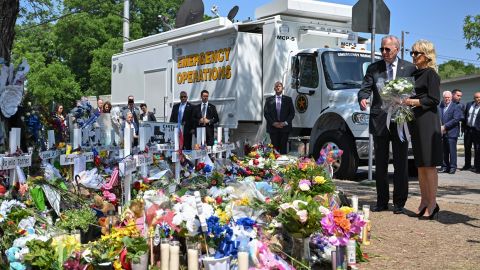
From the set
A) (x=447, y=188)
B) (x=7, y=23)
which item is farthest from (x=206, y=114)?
(x=7, y=23)

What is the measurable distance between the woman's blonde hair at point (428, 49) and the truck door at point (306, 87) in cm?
515

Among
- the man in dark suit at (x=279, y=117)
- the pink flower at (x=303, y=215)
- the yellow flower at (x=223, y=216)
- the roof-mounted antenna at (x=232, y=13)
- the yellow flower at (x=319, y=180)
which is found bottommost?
the yellow flower at (x=223, y=216)

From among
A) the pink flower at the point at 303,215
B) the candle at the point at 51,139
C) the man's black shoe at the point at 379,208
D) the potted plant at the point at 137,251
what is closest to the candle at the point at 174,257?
the potted plant at the point at 137,251

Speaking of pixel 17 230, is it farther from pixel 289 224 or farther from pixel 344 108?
pixel 344 108

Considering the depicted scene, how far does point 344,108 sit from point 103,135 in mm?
4700

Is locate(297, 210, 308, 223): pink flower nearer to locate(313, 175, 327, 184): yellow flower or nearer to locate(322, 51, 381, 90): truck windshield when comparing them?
locate(313, 175, 327, 184): yellow flower

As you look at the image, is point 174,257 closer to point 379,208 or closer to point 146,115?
point 379,208

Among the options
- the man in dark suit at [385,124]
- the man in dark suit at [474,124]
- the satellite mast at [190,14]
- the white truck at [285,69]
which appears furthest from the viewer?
the satellite mast at [190,14]

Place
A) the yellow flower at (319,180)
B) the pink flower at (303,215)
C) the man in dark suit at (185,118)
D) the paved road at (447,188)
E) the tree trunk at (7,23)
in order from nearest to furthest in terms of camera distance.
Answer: the pink flower at (303,215)
the yellow flower at (319,180)
the tree trunk at (7,23)
the paved road at (447,188)
the man in dark suit at (185,118)

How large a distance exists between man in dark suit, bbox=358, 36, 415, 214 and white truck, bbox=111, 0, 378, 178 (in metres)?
3.84

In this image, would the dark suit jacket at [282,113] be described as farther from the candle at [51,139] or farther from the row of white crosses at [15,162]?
the row of white crosses at [15,162]

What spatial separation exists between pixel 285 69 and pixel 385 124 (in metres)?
5.83

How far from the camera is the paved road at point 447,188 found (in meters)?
9.06

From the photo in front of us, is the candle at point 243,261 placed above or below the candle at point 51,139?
below
